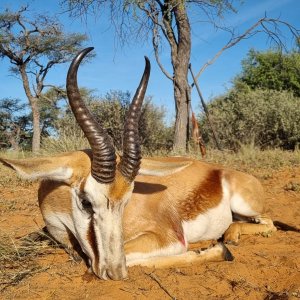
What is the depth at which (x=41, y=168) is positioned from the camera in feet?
11.9

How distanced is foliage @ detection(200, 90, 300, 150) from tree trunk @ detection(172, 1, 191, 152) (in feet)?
10.4

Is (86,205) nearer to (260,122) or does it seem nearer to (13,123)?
(260,122)

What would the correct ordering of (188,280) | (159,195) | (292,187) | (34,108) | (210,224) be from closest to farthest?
1. (188,280)
2. (159,195)
3. (210,224)
4. (292,187)
5. (34,108)

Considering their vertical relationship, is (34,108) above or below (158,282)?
above

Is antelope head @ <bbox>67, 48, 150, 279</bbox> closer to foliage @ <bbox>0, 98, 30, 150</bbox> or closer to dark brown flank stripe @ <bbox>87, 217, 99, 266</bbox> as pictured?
dark brown flank stripe @ <bbox>87, 217, 99, 266</bbox>

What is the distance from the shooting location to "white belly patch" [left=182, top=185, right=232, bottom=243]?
16.0 ft

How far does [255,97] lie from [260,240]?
13498 millimetres

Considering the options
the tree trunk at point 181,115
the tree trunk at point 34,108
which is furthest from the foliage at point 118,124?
the tree trunk at point 34,108

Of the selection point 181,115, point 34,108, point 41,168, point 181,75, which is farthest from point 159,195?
point 34,108

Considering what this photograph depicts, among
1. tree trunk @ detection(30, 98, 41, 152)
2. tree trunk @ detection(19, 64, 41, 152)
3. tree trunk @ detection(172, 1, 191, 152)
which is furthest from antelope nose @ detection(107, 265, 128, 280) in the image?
tree trunk @ detection(19, 64, 41, 152)

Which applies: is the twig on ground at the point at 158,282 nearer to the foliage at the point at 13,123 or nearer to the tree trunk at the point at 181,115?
the tree trunk at the point at 181,115

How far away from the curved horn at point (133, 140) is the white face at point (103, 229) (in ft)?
0.55

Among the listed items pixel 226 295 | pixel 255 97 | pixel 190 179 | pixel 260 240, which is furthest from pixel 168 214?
pixel 255 97

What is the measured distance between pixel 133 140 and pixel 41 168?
0.81 metres
